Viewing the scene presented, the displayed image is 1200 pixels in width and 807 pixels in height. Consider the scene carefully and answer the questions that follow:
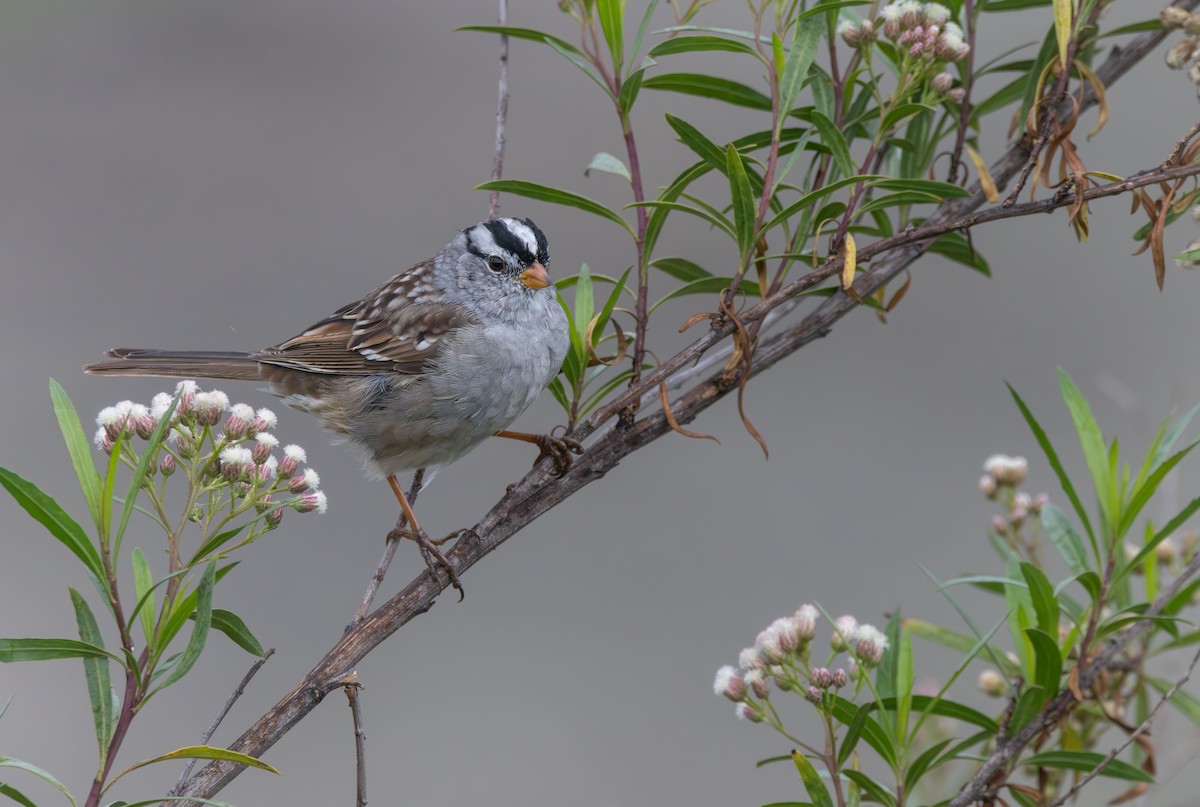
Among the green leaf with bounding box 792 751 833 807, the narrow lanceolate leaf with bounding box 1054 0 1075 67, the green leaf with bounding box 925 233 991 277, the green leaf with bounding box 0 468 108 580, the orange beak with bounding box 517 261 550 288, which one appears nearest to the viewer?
the green leaf with bounding box 0 468 108 580

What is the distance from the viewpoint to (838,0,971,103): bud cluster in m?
1.89

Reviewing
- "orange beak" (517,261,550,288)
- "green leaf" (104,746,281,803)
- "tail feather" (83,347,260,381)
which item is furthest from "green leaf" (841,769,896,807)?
"tail feather" (83,347,260,381)

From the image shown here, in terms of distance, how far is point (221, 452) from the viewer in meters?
1.57

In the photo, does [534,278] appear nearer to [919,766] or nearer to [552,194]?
[552,194]

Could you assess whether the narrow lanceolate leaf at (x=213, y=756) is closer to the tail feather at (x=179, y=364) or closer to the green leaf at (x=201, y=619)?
the green leaf at (x=201, y=619)

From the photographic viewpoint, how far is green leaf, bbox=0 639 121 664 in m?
1.29

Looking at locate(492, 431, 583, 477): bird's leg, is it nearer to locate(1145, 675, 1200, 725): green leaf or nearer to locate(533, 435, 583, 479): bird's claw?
locate(533, 435, 583, 479): bird's claw

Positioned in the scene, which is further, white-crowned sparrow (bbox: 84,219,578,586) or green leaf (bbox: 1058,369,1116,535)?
white-crowned sparrow (bbox: 84,219,578,586)

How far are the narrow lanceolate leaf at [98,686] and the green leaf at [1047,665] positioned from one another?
128 centimetres

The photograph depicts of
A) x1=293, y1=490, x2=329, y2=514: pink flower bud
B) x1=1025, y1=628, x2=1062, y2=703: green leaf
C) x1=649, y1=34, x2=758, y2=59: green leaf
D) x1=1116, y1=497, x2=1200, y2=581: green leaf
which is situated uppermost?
x1=649, y1=34, x2=758, y2=59: green leaf

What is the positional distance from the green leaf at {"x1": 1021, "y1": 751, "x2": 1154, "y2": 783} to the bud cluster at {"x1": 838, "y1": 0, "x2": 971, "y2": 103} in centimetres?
112

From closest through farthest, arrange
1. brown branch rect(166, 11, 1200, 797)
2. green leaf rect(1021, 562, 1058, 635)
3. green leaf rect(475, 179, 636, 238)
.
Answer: brown branch rect(166, 11, 1200, 797), green leaf rect(1021, 562, 1058, 635), green leaf rect(475, 179, 636, 238)

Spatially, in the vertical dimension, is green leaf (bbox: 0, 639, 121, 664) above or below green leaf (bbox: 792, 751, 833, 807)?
above

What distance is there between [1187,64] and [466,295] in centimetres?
185
